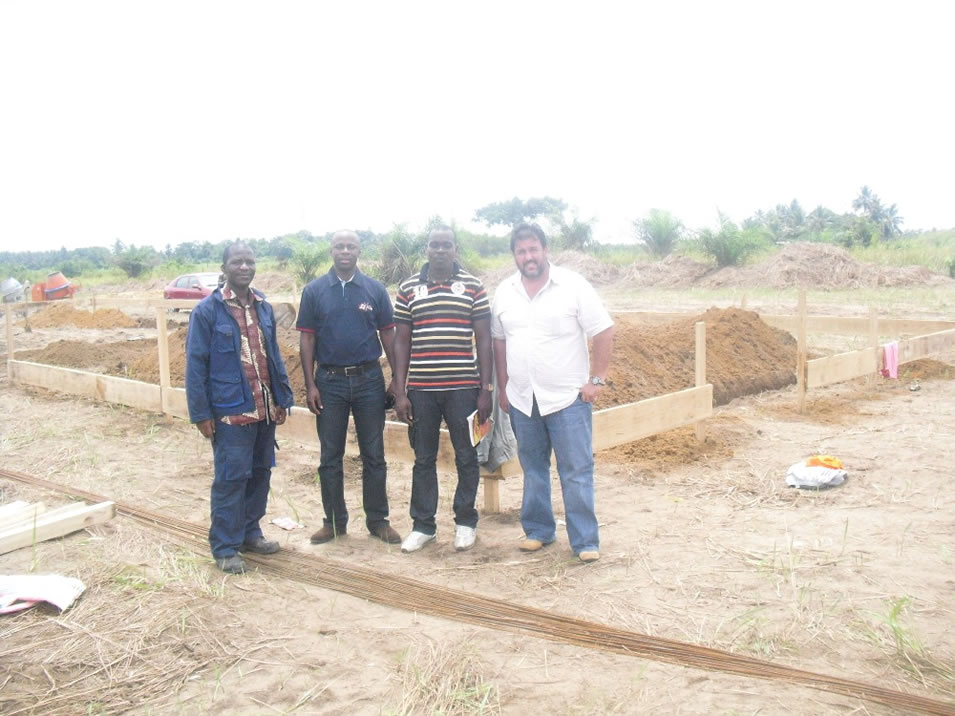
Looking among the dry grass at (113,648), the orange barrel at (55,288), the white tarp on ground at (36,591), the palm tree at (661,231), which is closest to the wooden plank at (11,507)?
the white tarp on ground at (36,591)

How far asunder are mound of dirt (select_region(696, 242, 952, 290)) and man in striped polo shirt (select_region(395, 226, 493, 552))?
19.4m

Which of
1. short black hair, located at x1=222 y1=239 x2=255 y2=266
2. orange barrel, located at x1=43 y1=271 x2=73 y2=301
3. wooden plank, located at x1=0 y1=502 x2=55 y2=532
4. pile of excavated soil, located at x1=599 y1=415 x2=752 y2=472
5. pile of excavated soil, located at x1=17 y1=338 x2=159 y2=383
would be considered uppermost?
short black hair, located at x1=222 y1=239 x2=255 y2=266

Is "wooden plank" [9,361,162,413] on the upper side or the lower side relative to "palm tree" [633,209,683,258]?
lower

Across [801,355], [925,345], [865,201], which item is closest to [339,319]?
[801,355]

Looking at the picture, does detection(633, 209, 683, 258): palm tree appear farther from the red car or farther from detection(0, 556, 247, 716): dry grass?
detection(0, 556, 247, 716): dry grass

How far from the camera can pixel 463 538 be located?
4.52 metres

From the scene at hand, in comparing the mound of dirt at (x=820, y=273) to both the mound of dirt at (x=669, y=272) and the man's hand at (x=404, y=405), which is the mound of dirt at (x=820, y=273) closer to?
the mound of dirt at (x=669, y=272)

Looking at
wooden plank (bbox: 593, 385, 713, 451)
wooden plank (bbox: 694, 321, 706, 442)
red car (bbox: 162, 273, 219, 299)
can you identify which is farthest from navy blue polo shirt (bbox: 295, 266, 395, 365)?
red car (bbox: 162, 273, 219, 299)

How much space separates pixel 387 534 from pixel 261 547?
682mm

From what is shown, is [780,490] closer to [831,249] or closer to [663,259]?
[831,249]

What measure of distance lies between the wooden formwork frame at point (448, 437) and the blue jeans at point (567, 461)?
554 mm

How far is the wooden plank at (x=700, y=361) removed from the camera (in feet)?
20.6

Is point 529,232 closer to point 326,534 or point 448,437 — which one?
point 448,437

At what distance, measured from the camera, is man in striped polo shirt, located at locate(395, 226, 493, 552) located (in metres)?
4.33
